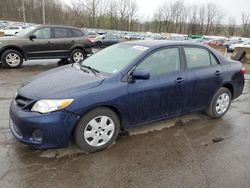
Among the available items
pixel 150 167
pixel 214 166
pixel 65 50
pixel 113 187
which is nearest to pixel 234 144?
pixel 214 166

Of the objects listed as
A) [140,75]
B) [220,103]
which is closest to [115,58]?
[140,75]

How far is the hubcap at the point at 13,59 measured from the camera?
894 cm

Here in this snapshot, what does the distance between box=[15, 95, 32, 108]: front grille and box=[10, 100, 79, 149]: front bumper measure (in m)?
0.06

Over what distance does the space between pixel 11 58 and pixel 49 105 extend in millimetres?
7015

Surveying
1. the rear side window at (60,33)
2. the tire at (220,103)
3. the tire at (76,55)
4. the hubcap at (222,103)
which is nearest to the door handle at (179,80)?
the tire at (220,103)

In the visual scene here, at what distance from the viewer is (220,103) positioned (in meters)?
4.80

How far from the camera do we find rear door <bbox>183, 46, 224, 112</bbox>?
13.8 ft

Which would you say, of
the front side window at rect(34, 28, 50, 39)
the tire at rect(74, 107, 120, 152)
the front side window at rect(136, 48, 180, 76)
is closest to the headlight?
the tire at rect(74, 107, 120, 152)

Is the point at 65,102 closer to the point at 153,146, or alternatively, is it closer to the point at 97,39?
the point at 153,146

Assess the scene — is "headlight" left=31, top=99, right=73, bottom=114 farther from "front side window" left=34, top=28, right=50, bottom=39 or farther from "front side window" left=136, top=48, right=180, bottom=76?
"front side window" left=34, top=28, right=50, bottom=39

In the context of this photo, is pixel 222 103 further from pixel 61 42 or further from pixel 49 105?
pixel 61 42

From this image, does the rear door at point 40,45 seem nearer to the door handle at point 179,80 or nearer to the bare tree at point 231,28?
the door handle at point 179,80

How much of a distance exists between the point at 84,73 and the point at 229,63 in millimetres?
2992

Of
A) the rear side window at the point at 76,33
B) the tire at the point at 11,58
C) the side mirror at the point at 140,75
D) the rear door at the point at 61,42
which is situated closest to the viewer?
the side mirror at the point at 140,75
